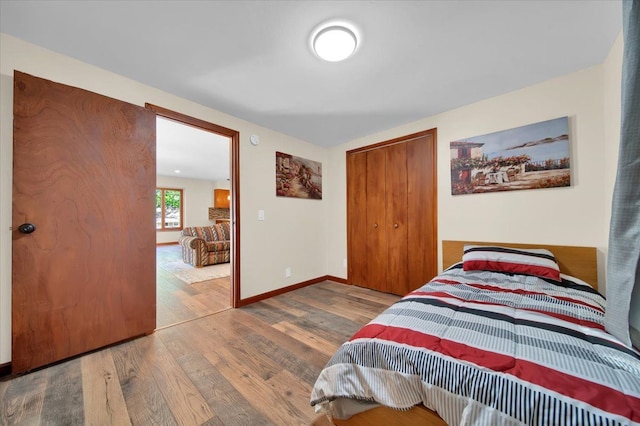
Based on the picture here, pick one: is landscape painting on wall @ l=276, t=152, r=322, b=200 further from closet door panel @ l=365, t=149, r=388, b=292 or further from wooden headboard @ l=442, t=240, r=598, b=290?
wooden headboard @ l=442, t=240, r=598, b=290

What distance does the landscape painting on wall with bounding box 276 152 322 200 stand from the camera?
3211 mm

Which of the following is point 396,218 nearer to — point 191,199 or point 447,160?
point 447,160

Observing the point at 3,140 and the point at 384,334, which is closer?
the point at 384,334

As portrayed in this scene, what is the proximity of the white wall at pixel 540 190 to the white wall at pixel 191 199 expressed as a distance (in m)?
8.04

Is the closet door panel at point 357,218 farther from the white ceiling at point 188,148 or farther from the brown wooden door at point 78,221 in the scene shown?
the brown wooden door at point 78,221

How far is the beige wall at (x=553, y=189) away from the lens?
183 centimetres

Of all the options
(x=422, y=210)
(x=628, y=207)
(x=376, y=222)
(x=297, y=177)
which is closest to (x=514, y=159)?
(x=422, y=210)

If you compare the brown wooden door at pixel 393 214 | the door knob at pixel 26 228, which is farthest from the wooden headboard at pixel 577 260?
the door knob at pixel 26 228

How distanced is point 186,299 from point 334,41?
329 cm

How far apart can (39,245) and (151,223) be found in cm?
66

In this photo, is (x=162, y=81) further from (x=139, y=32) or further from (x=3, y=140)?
(x=3, y=140)

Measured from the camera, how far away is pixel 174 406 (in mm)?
1274

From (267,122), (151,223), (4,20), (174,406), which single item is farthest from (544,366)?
(4,20)

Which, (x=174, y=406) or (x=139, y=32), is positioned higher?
(x=139, y=32)
